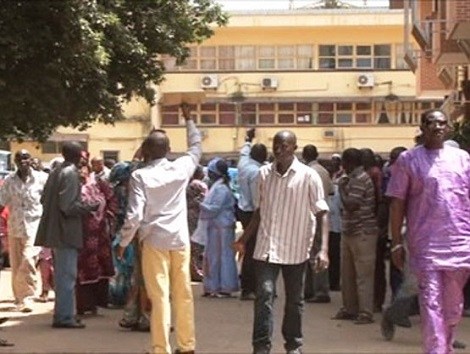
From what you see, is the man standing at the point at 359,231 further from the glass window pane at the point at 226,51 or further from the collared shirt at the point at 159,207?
the glass window pane at the point at 226,51

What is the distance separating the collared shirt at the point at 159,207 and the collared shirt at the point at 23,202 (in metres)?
4.23

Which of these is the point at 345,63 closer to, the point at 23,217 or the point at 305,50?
the point at 305,50

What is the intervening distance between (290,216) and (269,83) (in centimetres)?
4178

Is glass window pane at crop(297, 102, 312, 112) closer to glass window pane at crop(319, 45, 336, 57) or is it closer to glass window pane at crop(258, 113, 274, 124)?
glass window pane at crop(258, 113, 274, 124)

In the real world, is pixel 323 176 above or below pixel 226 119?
below

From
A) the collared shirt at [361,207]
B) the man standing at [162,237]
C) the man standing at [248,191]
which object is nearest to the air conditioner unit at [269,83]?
the man standing at [248,191]

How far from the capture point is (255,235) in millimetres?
9680

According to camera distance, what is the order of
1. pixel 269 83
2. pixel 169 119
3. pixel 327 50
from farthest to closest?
pixel 327 50
pixel 169 119
pixel 269 83

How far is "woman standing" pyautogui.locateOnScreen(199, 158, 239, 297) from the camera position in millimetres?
13461

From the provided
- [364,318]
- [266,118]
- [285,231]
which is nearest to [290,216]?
[285,231]

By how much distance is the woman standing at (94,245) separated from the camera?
36.6ft

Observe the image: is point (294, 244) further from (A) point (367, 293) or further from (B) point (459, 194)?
(A) point (367, 293)

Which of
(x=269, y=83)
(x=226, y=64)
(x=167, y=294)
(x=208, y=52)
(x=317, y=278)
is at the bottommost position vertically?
(x=317, y=278)

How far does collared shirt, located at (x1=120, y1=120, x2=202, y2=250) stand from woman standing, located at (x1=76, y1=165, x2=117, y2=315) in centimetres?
282
